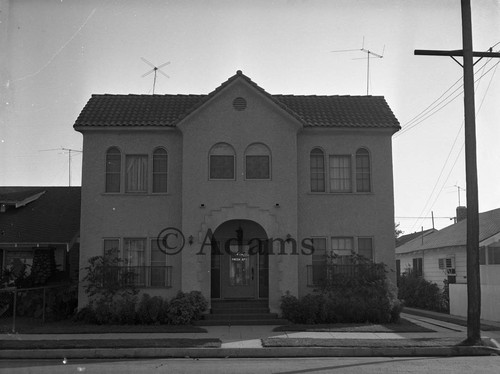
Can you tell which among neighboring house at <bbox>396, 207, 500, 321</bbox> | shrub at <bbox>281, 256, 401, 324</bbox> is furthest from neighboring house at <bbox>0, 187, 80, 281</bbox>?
neighboring house at <bbox>396, 207, 500, 321</bbox>

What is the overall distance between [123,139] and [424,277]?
18.5m

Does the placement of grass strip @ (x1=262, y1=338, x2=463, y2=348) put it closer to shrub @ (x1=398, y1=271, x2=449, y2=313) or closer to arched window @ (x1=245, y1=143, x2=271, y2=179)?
arched window @ (x1=245, y1=143, x2=271, y2=179)

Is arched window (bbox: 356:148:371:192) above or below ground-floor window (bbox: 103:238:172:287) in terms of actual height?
above

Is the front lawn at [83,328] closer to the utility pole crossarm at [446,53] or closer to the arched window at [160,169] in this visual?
the arched window at [160,169]

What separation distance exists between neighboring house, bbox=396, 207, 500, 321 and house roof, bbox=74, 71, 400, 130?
6.77 metres

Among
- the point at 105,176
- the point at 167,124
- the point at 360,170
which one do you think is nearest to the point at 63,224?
the point at 105,176

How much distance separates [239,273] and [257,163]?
160 inches

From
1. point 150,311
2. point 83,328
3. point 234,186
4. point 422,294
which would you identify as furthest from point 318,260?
point 422,294

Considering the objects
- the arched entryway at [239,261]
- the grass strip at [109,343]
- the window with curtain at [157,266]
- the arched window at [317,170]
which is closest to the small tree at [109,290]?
the window with curtain at [157,266]

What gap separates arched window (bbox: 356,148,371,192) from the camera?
2152cm

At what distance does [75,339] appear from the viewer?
15.7 metres

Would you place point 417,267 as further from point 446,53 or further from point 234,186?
point 446,53

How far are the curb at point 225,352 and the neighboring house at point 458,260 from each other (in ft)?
28.0

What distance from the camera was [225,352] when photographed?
14.1 m
